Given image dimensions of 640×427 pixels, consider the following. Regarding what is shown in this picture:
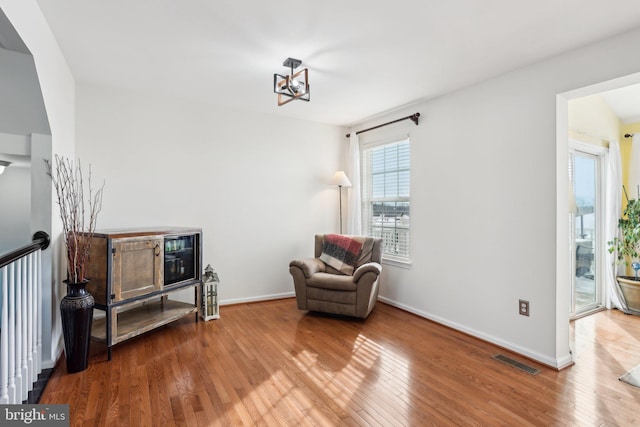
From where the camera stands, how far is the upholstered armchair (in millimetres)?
3508

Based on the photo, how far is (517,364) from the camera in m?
2.60

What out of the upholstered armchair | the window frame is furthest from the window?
the upholstered armchair

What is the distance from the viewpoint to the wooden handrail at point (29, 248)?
156 centimetres

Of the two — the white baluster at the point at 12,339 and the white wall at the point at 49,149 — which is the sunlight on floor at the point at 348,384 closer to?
the white baluster at the point at 12,339

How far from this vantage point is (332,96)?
3.64 m

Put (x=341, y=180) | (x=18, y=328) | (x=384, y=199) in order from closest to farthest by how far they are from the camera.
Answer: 1. (x=18, y=328)
2. (x=384, y=199)
3. (x=341, y=180)

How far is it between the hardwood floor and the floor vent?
7cm

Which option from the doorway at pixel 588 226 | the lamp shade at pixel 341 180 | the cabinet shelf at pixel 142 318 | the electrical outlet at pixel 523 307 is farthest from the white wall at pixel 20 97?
the doorway at pixel 588 226

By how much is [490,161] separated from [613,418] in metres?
2.03

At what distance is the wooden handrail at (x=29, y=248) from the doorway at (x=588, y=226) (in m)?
4.96

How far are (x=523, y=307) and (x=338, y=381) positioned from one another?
172cm

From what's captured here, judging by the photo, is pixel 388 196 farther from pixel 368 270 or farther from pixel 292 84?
pixel 292 84

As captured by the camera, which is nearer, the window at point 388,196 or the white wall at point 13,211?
the white wall at point 13,211

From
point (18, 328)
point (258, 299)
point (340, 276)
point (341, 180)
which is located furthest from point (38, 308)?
point (341, 180)
